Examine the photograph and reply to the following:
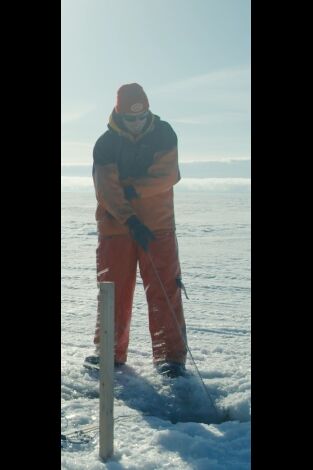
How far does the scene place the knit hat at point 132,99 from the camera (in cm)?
390

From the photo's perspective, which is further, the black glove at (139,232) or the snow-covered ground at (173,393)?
the black glove at (139,232)

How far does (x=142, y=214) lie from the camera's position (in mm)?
4047

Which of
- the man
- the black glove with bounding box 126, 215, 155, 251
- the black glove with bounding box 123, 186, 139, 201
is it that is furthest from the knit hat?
the black glove with bounding box 126, 215, 155, 251

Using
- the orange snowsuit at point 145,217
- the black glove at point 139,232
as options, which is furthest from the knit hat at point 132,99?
the black glove at point 139,232

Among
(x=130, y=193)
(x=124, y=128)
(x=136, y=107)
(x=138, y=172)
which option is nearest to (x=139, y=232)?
(x=130, y=193)

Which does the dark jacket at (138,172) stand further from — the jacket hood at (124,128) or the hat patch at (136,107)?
the hat patch at (136,107)

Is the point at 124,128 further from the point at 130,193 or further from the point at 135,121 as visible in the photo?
the point at 130,193

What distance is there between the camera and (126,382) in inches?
156

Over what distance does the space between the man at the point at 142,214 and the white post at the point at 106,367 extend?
4.32 ft

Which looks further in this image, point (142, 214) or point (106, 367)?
point (142, 214)

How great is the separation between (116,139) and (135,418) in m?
1.80

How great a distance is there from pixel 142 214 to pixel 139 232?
17 cm

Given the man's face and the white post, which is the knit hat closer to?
the man's face
